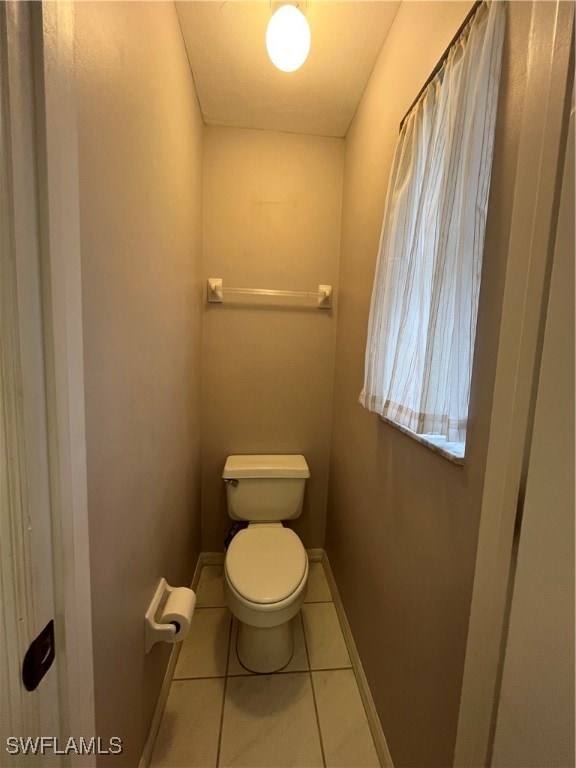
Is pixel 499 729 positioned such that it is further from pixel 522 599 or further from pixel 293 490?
pixel 293 490

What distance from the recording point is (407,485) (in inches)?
38.0

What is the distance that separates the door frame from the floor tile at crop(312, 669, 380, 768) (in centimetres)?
A: 97

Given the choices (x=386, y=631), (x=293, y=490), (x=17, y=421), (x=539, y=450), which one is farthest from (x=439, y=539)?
(x=293, y=490)

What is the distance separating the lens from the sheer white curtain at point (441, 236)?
674 mm

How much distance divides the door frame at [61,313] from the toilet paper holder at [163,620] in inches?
17.6

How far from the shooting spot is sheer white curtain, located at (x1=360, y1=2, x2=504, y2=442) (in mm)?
674

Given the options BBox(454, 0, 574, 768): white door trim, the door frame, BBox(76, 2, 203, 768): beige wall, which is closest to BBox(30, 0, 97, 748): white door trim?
the door frame

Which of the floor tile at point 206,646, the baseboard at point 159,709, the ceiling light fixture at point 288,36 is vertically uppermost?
the ceiling light fixture at point 288,36

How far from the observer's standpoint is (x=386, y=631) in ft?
3.57

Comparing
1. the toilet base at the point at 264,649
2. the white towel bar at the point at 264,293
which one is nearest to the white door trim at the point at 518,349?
the toilet base at the point at 264,649

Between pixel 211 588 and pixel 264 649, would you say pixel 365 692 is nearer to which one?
pixel 264 649

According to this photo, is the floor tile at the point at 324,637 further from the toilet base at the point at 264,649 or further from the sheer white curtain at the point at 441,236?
the sheer white curtain at the point at 441,236

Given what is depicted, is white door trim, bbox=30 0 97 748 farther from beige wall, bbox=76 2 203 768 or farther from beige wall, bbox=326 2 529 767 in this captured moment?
beige wall, bbox=326 2 529 767

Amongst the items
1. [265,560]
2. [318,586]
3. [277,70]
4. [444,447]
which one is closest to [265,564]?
[265,560]
